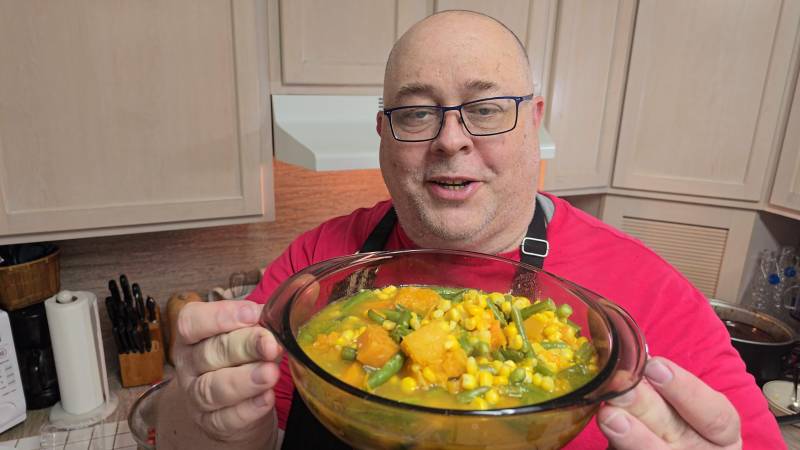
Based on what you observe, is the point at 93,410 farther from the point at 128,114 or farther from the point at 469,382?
the point at 469,382

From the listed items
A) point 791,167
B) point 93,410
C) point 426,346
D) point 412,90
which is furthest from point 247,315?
point 791,167

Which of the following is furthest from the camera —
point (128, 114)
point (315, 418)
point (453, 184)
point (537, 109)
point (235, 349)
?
point (128, 114)

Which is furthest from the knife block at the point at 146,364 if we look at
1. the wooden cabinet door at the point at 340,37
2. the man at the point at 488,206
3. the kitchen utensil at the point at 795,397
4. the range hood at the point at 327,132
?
the kitchen utensil at the point at 795,397

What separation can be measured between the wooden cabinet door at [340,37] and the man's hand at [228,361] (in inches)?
50.4

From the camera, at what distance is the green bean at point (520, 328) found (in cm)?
56

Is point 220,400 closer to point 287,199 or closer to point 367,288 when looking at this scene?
point 367,288

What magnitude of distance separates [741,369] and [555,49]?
1.52 meters

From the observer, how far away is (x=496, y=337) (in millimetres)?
592

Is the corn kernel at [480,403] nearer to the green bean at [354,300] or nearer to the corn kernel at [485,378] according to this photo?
the corn kernel at [485,378]

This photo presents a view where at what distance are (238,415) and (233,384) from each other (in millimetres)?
77

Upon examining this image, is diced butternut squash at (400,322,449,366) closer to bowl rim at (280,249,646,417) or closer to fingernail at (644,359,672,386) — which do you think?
bowl rim at (280,249,646,417)

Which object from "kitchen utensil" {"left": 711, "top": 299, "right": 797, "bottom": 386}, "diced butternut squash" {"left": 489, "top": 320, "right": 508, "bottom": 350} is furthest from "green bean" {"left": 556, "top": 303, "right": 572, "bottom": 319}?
"kitchen utensil" {"left": 711, "top": 299, "right": 797, "bottom": 386}

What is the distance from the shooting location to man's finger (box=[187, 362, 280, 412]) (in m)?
0.63

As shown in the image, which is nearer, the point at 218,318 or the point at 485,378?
the point at 485,378
